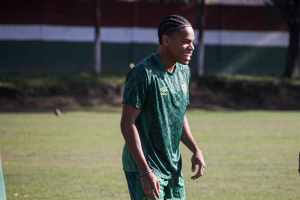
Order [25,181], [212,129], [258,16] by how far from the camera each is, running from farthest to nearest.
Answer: [258,16], [212,129], [25,181]

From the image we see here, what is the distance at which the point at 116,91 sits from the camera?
111 ft

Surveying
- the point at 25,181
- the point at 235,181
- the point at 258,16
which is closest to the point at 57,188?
the point at 25,181

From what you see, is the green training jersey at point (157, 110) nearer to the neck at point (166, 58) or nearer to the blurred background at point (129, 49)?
the neck at point (166, 58)

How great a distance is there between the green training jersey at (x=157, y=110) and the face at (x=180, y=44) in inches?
5.2

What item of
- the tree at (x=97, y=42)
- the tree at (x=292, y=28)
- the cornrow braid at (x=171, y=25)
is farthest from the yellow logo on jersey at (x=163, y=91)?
the tree at (x=292, y=28)

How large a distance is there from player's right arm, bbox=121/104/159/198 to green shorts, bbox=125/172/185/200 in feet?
0.50

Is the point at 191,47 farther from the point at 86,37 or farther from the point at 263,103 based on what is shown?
the point at 86,37

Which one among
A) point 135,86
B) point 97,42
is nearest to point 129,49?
point 97,42

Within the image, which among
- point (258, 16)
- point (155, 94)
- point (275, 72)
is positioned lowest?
point (275, 72)

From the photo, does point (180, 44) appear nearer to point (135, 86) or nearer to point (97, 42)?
point (135, 86)

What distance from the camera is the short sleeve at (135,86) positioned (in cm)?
674

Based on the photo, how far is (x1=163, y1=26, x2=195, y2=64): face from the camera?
684 centimetres

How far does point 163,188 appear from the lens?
6.95m

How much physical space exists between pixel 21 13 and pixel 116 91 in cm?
651
